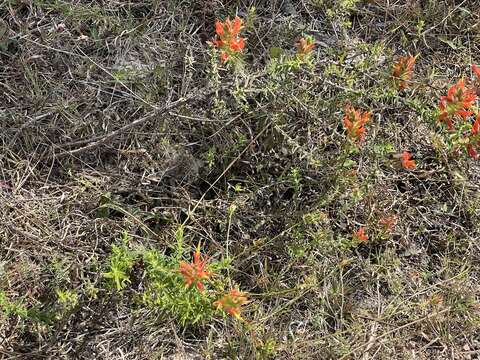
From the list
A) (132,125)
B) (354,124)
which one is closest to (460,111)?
(354,124)

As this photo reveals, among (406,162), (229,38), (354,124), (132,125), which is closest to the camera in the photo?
(229,38)

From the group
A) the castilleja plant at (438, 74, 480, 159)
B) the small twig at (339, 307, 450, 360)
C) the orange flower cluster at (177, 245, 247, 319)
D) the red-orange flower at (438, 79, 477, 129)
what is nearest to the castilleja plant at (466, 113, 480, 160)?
the castilleja plant at (438, 74, 480, 159)

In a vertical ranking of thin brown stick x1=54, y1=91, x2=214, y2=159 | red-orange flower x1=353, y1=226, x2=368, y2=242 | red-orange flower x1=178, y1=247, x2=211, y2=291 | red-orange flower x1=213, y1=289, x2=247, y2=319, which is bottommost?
red-orange flower x1=353, y1=226, x2=368, y2=242

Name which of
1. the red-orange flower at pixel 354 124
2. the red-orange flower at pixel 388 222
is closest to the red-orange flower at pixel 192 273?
the red-orange flower at pixel 354 124

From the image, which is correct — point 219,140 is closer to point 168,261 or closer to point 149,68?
point 149,68

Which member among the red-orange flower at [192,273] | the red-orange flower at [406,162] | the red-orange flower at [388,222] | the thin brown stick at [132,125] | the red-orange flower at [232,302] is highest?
the thin brown stick at [132,125]

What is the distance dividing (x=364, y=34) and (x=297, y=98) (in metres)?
0.84

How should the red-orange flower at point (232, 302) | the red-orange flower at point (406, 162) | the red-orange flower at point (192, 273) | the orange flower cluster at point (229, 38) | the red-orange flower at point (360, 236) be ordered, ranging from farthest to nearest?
the red-orange flower at point (406, 162)
the red-orange flower at point (360, 236)
the orange flower cluster at point (229, 38)
the red-orange flower at point (232, 302)
the red-orange flower at point (192, 273)

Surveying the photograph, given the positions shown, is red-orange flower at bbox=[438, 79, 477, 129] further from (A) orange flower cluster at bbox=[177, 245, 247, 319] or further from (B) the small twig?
(A) orange flower cluster at bbox=[177, 245, 247, 319]

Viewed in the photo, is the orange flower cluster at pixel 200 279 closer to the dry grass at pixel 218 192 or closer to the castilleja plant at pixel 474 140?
the dry grass at pixel 218 192

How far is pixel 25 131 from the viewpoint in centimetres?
265

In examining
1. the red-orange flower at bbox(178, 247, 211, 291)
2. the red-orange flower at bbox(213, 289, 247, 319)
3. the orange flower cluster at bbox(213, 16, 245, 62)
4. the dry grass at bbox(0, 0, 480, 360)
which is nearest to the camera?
the red-orange flower at bbox(178, 247, 211, 291)

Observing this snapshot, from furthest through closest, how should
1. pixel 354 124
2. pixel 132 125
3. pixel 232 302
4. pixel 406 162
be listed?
pixel 406 162
pixel 132 125
pixel 354 124
pixel 232 302

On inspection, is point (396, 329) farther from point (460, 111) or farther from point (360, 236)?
point (460, 111)
